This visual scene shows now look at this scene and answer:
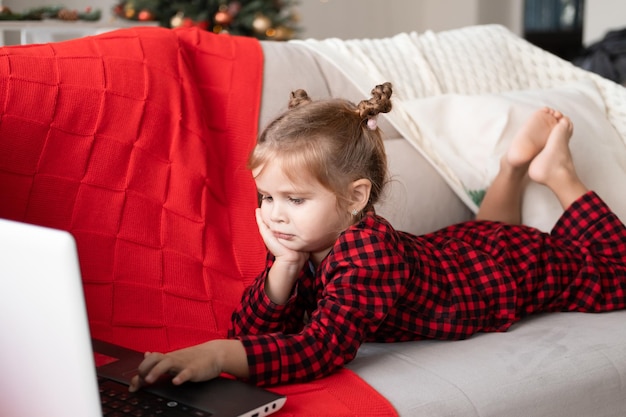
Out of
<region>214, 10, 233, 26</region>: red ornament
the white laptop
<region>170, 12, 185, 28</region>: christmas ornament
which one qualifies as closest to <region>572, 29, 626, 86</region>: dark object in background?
<region>214, 10, 233, 26</region>: red ornament

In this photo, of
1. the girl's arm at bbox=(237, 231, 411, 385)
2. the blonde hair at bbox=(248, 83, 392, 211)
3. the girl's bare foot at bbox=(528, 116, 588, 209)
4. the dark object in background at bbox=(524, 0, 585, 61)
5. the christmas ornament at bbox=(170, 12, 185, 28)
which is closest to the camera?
the girl's arm at bbox=(237, 231, 411, 385)

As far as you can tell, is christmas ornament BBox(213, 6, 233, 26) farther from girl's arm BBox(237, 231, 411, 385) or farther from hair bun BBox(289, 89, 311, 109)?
girl's arm BBox(237, 231, 411, 385)

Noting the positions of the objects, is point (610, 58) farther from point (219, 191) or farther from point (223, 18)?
point (219, 191)

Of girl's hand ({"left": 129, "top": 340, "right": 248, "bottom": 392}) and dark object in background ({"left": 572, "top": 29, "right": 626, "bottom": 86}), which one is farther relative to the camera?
dark object in background ({"left": 572, "top": 29, "right": 626, "bottom": 86})

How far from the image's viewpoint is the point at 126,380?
1196mm

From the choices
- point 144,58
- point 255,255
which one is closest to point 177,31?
point 144,58

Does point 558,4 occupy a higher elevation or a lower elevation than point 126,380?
lower

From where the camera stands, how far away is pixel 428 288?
1.55 m

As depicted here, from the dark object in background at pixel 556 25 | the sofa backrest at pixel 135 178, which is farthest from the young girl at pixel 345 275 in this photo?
the dark object in background at pixel 556 25

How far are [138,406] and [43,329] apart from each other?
0.33 m

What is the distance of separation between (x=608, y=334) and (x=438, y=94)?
0.78 metres

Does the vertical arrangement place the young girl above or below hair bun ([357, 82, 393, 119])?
below

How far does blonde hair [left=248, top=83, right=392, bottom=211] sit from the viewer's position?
55.4 inches

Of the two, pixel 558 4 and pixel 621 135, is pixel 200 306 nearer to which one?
pixel 621 135
